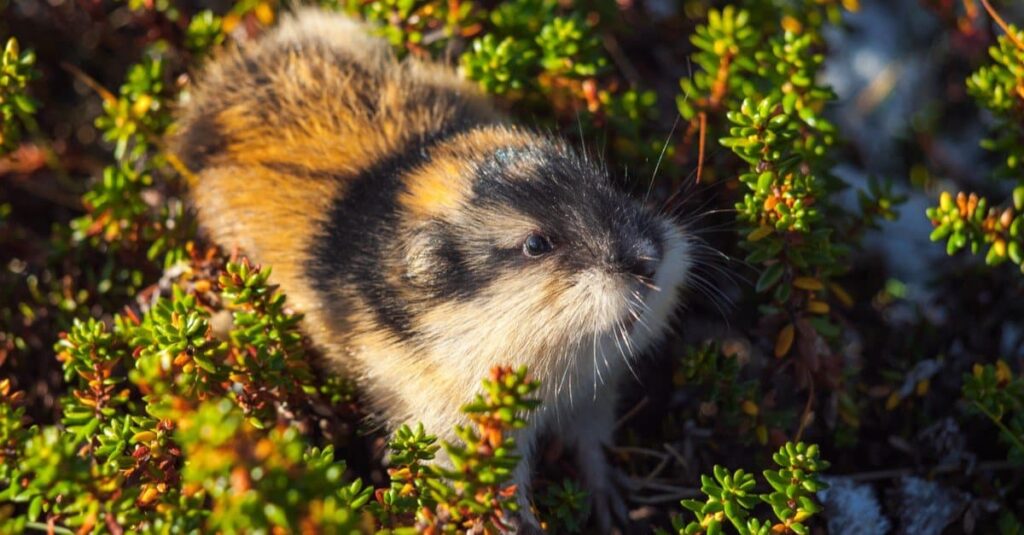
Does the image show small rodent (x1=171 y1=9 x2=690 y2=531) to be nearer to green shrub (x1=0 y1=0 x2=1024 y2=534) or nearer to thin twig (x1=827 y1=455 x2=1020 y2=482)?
green shrub (x1=0 y1=0 x2=1024 y2=534)

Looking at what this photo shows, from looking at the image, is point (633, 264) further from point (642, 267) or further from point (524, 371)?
point (524, 371)

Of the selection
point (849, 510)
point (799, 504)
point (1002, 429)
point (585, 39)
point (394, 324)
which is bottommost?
point (849, 510)

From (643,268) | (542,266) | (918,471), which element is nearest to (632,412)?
(643,268)

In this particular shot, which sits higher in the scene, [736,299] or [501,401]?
[501,401]

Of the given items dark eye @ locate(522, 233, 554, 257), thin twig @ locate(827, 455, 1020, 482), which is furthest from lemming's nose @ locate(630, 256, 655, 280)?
thin twig @ locate(827, 455, 1020, 482)

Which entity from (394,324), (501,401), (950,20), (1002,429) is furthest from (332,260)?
(950,20)

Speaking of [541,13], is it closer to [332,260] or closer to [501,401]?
[332,260]

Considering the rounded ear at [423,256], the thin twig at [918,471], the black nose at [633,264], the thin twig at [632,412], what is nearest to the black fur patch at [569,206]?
the black nose at [633,264]

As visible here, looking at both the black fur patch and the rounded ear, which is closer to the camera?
the black fur patch
